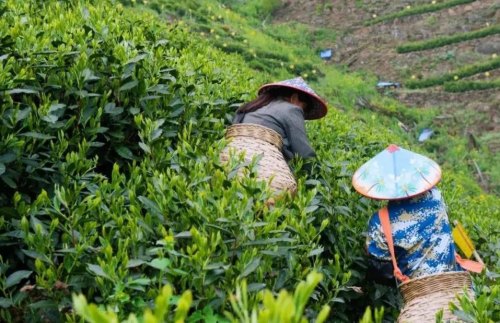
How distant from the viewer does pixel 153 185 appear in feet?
8.02

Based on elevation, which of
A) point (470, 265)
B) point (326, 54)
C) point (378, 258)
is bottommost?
point (326, 54)

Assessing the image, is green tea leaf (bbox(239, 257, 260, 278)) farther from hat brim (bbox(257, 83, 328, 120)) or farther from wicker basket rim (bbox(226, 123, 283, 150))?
hat brim (bbox(257, 83, 328, 120))

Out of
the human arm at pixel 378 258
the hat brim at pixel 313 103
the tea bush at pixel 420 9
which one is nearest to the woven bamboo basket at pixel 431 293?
→ the human arm at pixel 378 258

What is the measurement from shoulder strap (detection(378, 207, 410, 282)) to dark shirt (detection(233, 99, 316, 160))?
0.60 m

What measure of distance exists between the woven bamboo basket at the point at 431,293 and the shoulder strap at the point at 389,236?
0.49 feet

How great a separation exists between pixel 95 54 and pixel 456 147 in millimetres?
8740

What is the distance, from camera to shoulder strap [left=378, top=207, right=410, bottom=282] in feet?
8.91

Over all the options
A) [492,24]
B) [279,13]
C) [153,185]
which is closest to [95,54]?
[153,185]

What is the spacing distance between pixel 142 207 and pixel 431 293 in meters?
1.18

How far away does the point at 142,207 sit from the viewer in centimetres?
237

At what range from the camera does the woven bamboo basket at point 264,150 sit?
9.16ft

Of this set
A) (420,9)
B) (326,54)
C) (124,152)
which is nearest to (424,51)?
(420,9)

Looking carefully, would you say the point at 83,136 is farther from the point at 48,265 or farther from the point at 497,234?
the point at 497,234

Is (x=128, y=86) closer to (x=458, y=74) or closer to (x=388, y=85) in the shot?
(x=388, y=85)
